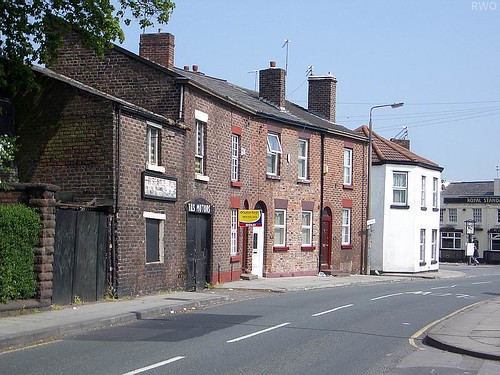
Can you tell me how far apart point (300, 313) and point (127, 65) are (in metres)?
11.0

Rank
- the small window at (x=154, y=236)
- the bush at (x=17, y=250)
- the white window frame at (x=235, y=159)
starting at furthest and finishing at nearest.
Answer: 1. the white window frame at (x=235, y=159)
2. the small window at (x=154, y=236)
3. the bush at (x=17, y=250)

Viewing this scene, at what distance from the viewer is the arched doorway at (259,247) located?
3152 centimetres

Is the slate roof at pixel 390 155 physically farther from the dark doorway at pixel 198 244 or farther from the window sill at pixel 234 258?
the dark doorway at pixel 198 244

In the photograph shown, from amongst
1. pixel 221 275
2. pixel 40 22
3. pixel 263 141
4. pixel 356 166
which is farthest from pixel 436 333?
pixel 356 166

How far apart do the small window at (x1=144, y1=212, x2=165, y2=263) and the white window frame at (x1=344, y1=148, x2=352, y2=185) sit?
16.8 m

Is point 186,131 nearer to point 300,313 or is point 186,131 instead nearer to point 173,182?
point 173,182

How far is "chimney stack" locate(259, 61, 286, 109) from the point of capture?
35.7m

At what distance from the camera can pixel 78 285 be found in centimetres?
1936

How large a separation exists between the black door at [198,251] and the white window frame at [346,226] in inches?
519

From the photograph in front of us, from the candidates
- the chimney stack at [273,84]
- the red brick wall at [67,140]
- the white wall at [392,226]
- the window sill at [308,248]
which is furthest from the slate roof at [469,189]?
the red brick wall at [67,140]

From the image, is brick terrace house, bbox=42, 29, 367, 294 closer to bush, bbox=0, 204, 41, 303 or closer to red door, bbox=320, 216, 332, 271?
red door, bbox=320, 216, 332, 271

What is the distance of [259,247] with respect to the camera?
31.8 meters

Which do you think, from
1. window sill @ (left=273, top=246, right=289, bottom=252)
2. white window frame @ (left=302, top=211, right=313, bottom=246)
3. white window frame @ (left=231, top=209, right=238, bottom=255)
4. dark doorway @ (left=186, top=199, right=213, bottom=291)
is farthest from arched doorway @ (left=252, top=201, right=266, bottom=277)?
dark doorway @ (left=186, top=199, right=213, bottom=291)

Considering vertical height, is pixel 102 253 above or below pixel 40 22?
below
